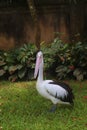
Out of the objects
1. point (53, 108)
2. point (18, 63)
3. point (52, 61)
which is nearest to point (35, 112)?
point (53, 108)

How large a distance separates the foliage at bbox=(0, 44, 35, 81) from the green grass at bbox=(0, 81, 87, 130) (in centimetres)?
111

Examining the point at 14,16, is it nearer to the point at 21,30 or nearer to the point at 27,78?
the point at 21,30

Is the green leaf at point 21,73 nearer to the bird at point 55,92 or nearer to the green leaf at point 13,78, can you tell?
the green leaf at point 13,78

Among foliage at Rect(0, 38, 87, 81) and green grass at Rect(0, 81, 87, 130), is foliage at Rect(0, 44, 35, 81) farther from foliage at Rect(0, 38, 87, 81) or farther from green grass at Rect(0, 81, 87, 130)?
green grass at Rect(0, 81, 87, 130)

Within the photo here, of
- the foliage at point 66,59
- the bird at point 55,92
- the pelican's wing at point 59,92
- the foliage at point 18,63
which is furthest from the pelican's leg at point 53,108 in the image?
the foliage at point 18,63

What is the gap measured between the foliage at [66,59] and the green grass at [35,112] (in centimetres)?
97

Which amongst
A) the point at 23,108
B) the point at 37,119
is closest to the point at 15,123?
the point at 37,119

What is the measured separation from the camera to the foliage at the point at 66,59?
405 inches

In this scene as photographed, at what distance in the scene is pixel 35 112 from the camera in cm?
736

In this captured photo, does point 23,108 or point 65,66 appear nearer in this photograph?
point 23,108

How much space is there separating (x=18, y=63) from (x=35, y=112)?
11.5 ft

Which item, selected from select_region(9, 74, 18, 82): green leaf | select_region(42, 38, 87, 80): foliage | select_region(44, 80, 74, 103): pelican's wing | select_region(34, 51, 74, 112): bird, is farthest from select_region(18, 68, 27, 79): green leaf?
select_region(44, 80, 74, 103): pelican's wing

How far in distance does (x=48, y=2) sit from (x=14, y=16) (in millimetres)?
1038

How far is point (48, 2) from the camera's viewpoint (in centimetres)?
1170
